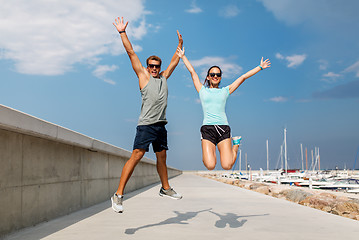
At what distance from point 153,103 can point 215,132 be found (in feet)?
3.80

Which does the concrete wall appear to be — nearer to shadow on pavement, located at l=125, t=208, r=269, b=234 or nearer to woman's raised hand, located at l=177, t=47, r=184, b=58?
shadow on pavement, located at l=125, t=208, r=269, b=234

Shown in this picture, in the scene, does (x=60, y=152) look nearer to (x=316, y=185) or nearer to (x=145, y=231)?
(x=145, y=231)

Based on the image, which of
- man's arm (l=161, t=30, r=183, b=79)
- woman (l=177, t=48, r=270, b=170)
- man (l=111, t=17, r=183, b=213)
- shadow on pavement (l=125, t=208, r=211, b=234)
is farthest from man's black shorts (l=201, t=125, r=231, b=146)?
shadow on pavement (l=125, t=208, r=211, b=234)

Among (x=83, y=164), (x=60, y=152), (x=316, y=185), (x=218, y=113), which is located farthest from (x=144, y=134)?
(x=316, y=185)

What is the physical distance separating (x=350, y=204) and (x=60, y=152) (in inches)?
419

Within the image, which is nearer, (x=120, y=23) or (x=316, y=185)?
(x=120, y=23)

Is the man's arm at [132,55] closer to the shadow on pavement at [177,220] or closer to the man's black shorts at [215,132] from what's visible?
the man's black shorts at [215,132]

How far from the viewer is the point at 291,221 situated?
7.32 metres

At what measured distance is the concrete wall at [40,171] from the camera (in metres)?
5.56

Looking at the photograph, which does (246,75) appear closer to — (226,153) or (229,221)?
(226,153)

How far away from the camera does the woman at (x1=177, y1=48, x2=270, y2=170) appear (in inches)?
249

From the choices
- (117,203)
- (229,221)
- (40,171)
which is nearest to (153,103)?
(117,203)

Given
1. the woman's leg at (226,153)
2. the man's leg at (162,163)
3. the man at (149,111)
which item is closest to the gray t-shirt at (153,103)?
the man at (149,111)

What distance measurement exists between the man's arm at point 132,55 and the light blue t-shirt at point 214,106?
1.09m
